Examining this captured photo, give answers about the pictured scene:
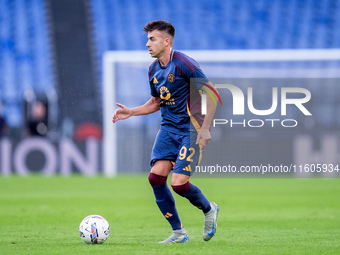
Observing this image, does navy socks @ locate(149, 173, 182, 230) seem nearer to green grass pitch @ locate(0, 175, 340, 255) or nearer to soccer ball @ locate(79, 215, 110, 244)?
green grass pitch @ locate(0, 175, 340, 255)

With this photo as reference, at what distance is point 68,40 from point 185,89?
17582 millimetres

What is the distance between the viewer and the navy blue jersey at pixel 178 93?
5680mm

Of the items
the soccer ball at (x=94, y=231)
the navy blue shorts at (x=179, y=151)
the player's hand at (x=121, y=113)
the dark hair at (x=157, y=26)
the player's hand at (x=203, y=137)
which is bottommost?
the soccer ball at (x=94, y=231)

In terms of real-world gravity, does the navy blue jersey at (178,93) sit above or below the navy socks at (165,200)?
above

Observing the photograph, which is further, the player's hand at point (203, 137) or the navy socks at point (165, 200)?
the navy socks at point (165, 200)

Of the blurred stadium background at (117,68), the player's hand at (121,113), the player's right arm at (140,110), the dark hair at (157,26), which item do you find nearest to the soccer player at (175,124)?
the dark hair at (157,26)

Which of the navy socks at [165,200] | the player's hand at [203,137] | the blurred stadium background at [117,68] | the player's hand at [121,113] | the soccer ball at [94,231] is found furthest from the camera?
the blurred stadium background at [117,68]

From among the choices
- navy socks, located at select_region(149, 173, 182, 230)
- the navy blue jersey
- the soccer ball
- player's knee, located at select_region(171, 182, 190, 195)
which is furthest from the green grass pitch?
the navy blue jersey

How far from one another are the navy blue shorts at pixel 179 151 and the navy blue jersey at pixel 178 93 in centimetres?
7

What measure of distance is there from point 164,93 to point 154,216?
3373 millimetres

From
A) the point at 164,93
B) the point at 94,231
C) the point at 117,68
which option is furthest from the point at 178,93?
the point at 117,68

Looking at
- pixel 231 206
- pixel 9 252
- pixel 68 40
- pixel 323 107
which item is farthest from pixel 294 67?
pixel 9 252

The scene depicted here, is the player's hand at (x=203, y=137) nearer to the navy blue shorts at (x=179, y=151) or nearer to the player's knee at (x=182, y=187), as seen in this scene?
the navy blue shorts at (x=179, y=151)

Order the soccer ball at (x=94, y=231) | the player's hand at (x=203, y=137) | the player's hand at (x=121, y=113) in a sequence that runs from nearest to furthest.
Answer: the player's hand at (x=203, y=137) → the soccer ball at (x=94, y=231) → the player's hand at (x=121, y=113)
